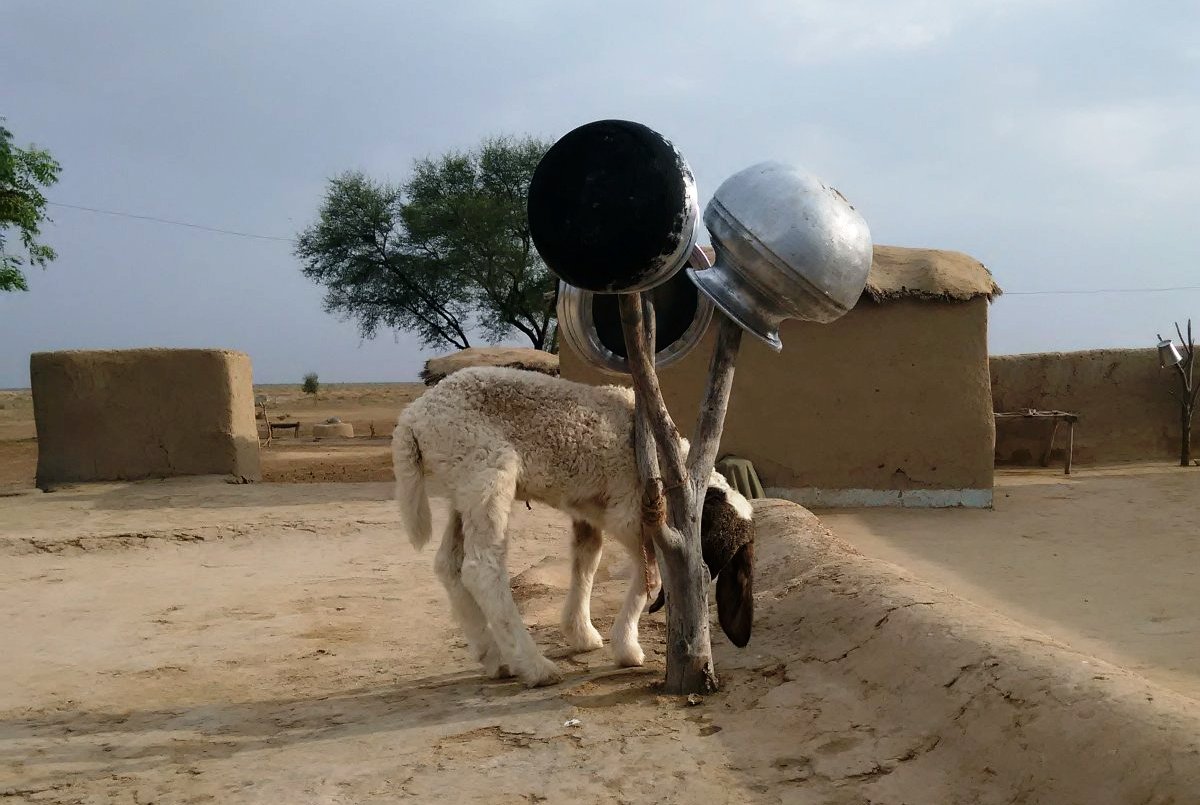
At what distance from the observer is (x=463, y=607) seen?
438 centimetres

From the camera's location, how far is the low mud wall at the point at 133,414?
33.6ft

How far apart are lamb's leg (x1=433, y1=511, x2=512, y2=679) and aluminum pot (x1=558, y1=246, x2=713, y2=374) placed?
1126 mm

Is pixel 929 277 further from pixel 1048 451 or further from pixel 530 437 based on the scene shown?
pixel 530 437

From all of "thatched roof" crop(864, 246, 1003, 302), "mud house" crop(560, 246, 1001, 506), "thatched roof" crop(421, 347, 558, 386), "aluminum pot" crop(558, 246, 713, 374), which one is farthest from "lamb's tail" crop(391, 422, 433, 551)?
"thatched roof" crop(421, 347, 558, 386)

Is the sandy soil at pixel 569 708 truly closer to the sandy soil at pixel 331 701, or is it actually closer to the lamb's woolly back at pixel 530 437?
the sandy soil at pixel 331 701

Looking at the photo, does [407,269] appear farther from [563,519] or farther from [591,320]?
[591,320]

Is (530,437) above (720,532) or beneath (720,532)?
above

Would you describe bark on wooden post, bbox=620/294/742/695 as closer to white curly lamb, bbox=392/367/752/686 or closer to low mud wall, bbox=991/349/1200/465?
white curly lamb, bbox=392/367/752/686

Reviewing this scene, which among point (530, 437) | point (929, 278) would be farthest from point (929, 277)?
point (530, 437)

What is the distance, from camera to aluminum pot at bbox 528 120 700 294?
3.16 metres

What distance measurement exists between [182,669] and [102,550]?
3.62 meters

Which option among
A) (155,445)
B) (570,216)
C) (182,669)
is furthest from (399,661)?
(155,445)

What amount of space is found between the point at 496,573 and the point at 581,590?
0.80 m

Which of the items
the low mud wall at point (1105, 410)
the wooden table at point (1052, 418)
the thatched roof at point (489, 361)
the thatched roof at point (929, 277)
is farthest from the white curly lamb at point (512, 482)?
the low mud wall at point (1105, 410)
